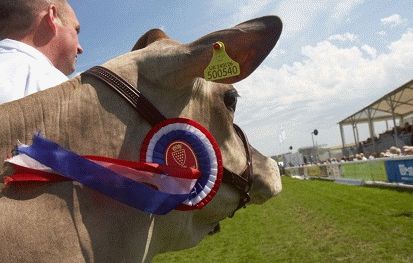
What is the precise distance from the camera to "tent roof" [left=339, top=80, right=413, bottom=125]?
29.6m

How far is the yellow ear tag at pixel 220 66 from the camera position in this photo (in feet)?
5.94

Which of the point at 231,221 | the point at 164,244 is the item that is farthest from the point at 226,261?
the point at 164,244

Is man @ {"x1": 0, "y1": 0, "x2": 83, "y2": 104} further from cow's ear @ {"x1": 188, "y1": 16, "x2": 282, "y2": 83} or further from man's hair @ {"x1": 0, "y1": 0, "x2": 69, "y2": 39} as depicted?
cow's ear @ {"x1": 188, "y1": 16, "x2": 282, "y2": 83}

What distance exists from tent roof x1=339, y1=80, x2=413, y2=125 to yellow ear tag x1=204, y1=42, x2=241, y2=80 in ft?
85.9

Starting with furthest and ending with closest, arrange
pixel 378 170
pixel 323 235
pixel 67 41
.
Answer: pixel 378 170 < pixel 323 235 < pixel 67 41

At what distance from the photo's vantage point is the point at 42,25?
2.46 meters

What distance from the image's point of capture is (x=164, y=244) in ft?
6.85

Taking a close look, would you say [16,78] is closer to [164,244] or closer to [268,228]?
[164,244]

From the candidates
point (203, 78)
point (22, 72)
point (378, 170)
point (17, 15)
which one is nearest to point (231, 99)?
point (203, 78)

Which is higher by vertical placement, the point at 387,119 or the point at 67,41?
the point at 387,119

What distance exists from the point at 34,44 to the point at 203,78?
3.15 ft

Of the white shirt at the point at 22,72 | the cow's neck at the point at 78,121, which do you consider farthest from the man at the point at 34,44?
the cow's neck at the point at 78,121

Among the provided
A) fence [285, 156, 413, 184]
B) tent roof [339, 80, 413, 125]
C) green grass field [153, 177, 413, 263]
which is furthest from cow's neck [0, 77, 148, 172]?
tent roof [339, 80, 413, 125]

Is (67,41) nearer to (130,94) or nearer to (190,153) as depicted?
(130,94)
